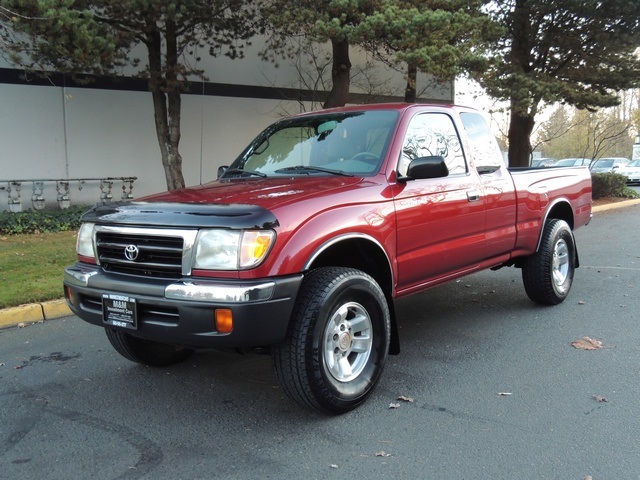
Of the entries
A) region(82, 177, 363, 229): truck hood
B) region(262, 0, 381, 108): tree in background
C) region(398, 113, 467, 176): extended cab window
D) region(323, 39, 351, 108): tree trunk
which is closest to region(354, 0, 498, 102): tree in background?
region(262, 0, 381, 108): tree in background

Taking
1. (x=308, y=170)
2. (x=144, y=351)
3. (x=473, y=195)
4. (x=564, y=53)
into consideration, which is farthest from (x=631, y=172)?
(x=144, y=351)

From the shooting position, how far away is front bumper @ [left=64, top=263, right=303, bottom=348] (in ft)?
10.2

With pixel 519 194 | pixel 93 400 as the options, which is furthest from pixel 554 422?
pixel 93 400

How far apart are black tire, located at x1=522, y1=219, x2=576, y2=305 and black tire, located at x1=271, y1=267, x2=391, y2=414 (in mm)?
2618

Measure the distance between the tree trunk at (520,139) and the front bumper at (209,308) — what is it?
1572 cm

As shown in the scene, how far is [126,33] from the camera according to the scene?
10.8 metres

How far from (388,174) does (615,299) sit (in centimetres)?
369

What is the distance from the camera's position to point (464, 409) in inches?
145

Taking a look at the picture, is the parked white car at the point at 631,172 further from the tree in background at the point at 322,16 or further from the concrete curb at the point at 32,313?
the concrete curb at the point at 32,313

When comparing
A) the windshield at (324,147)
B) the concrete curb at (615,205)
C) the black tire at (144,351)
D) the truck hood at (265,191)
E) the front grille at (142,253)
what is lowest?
the black tire at (144,351)

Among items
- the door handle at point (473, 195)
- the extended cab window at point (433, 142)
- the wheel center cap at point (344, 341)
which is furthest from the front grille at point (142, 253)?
the door handle at point (473, 195)

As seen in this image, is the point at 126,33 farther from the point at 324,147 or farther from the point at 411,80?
A: the point at 324,147

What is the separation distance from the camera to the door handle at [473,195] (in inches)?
189

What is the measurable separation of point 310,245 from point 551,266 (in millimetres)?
3396
